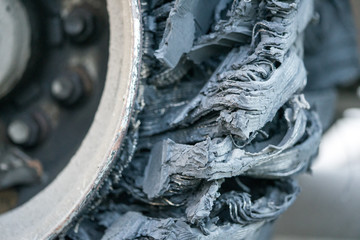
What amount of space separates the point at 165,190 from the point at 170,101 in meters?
0.13

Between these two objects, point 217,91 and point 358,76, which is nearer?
point 217,91

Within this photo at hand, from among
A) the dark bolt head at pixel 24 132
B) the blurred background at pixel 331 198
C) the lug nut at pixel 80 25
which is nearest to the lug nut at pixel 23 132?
the dark bolt head at pixel 24 132

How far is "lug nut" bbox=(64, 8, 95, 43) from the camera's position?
0.83m

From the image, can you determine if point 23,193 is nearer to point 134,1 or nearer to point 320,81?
point 134,1

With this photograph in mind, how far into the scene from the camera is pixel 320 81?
3.34 ft

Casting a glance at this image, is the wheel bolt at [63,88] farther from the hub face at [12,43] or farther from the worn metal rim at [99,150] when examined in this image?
the worn metal rim at [99,150]

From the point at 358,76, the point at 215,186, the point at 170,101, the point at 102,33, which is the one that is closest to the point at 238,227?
the point at 215,186

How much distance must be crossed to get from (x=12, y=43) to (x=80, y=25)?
114mm

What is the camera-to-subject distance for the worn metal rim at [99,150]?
606 millimetres

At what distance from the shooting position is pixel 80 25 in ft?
2.71

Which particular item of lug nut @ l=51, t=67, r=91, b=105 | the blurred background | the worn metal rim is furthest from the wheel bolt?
the blurred background

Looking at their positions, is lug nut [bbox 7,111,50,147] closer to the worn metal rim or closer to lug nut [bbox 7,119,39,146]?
lug nut [bbox 7,119,39,146]

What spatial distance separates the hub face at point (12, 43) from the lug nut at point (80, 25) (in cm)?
6

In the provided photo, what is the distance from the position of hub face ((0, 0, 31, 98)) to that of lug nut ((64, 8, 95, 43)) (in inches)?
2.5
